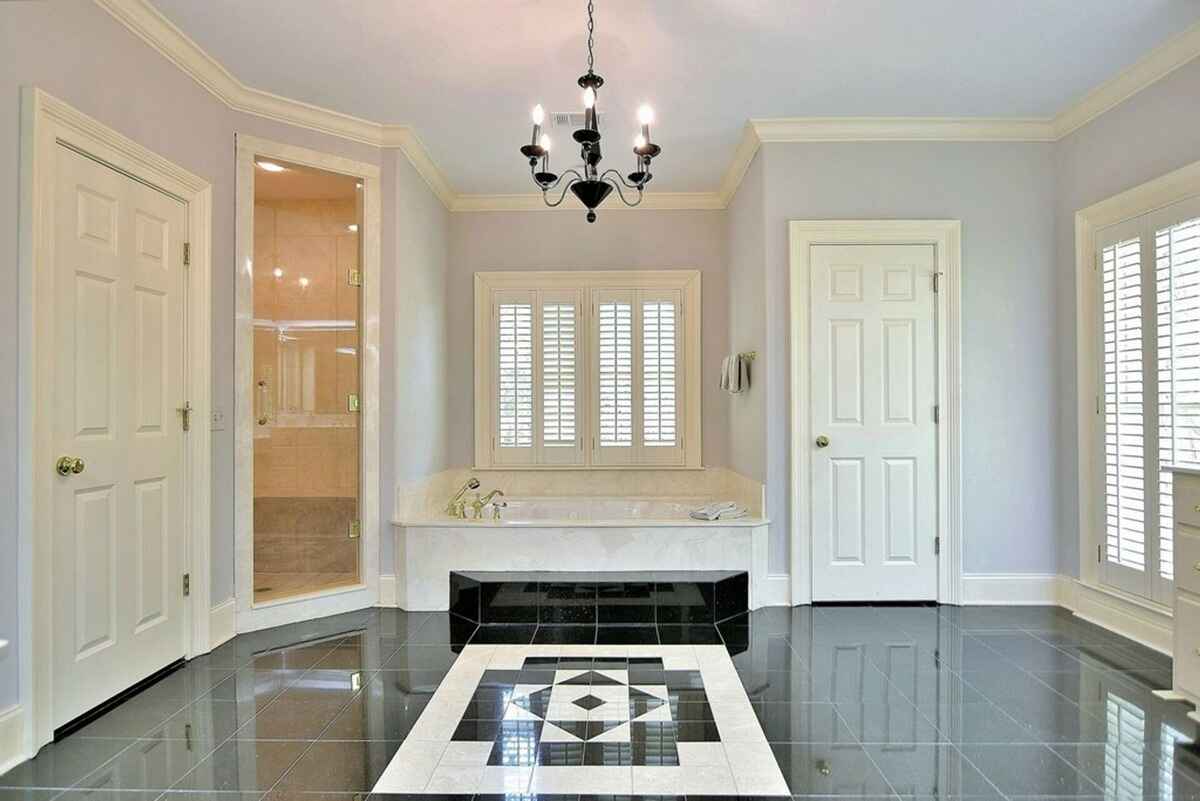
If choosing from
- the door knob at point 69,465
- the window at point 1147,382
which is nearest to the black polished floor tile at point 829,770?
the window at point 1147,382

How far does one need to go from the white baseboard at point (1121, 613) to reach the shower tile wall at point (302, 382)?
4156mm

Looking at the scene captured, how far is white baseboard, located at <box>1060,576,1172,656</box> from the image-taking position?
329cm

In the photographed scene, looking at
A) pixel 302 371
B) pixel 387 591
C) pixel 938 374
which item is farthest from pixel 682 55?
pixel 302 371

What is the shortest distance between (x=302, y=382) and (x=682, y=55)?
3379 millimetres

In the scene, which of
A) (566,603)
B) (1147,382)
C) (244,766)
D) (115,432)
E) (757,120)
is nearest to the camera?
(244,766)

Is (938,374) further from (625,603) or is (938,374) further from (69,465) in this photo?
(69,465)

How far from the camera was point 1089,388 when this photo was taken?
12.5 feet

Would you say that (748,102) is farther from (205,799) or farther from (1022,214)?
(205,799)

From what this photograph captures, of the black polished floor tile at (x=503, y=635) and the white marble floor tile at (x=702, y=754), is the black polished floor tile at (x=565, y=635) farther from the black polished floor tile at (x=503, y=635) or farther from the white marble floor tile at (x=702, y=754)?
the white marble floor tile at (x=702, y=754)

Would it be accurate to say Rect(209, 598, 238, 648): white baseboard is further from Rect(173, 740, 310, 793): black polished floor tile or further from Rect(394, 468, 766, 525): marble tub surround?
Rect(394, 468, 766, 525): marble tub surround

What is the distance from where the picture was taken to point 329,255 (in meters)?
5.30

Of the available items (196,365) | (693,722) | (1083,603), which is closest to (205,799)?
(693,722)

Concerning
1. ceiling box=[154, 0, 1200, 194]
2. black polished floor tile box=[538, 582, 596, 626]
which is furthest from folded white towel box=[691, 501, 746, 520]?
ceiling box=[154, 0, 1200, 194]

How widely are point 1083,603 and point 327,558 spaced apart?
4.30 m
